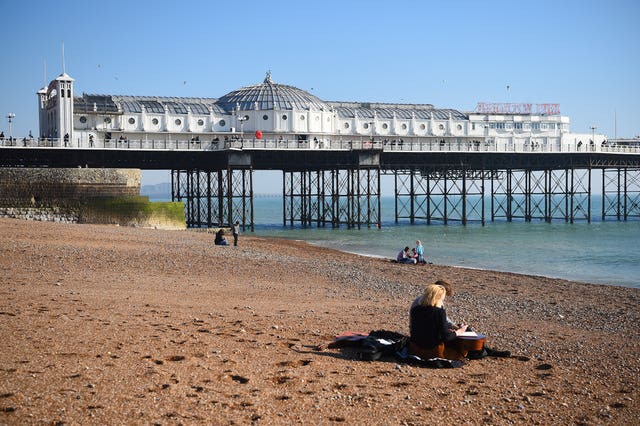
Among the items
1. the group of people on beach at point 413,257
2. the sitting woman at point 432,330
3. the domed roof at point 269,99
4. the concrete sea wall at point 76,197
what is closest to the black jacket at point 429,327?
the sitting woman at point 432,330

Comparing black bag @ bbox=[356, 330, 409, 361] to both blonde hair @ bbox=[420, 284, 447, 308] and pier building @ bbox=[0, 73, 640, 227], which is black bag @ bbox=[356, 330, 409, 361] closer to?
blonde hair @ bbox=[420, 284, 447, 308]

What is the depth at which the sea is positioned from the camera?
30484 millimetres

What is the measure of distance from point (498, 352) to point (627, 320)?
6589mm

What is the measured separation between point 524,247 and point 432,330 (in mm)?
33366

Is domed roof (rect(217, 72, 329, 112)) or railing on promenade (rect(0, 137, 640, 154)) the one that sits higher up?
domed roof (rect(217, 72, 329, 112))

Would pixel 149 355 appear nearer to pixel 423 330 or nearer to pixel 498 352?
pixel 423 330

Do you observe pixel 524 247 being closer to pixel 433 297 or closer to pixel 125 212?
pixel 125 212

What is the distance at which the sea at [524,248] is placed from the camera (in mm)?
30484

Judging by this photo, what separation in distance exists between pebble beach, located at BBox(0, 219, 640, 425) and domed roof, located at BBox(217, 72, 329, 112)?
135 ft

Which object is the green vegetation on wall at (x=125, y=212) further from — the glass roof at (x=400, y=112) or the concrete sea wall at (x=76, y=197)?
the glass roof at (x=400, y=112)

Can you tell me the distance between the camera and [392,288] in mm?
19719

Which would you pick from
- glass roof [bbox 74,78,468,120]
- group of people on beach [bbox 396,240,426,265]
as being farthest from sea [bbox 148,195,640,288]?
glass roof [bbox 74,78,468,120]

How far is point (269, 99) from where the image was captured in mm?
59312

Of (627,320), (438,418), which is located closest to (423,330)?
(438,418)
